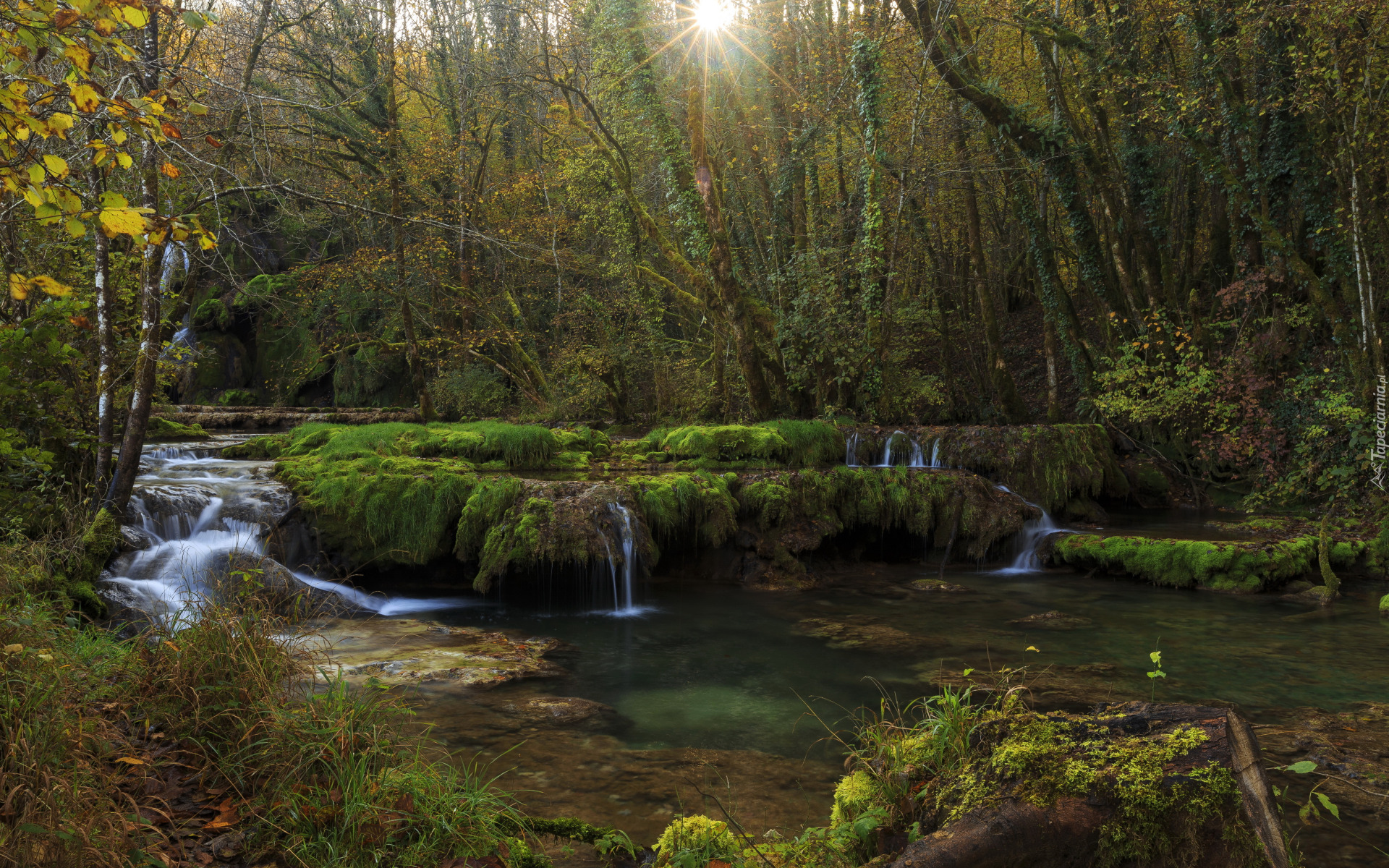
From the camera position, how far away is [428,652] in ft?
23.5

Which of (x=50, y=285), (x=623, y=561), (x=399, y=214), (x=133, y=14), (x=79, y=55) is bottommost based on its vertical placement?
(x=623, y=561)

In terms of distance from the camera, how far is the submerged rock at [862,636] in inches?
305

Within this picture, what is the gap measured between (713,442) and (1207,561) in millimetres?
7157

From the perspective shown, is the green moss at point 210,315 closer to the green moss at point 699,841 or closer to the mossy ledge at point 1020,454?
the mossy ledge at point 1020,454

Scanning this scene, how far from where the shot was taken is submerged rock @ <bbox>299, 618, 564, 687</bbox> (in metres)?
6.41

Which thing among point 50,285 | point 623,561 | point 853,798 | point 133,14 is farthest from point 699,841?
point 623,561

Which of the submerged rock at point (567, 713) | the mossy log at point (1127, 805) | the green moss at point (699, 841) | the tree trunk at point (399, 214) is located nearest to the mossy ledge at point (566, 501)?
the submerged rock at point (567, 713)

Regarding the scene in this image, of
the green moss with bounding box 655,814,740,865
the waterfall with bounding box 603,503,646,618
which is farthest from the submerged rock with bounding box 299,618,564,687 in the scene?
the green moss with bounding box 655,814,740,865

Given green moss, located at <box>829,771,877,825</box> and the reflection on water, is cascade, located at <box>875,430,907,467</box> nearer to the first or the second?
the reflection on water

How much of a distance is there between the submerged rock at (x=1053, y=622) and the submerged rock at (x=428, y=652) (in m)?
5.13

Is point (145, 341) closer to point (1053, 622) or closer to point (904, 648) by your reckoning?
point (904, 648)

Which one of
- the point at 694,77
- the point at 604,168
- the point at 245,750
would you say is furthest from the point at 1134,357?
the point at 245,750

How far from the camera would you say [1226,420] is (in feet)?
43.8

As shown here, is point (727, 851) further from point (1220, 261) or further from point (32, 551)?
point (1220, 261)
